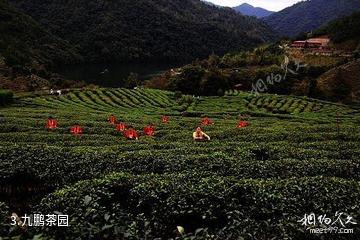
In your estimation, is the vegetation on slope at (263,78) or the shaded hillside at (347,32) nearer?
the vegetation on slope at (263,78)

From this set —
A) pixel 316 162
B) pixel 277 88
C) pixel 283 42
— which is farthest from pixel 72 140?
pixel 283 42

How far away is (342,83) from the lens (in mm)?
78250

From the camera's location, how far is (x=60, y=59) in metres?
150

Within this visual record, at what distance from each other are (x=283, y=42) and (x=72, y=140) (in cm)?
11424

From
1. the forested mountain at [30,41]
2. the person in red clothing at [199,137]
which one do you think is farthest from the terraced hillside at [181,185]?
the forested mountain at [30,41]

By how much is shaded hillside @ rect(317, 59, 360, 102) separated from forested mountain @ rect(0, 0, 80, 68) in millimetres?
84234

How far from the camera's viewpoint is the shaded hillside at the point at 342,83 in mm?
75562

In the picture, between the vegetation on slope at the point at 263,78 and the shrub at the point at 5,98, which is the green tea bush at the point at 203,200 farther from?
the vegetation on slope at the point at 263,78

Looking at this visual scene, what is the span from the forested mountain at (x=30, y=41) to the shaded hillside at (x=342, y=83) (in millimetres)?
84234

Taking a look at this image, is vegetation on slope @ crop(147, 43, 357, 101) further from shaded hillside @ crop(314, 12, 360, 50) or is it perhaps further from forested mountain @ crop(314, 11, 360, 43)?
forested mountain @ crop(314, 11, 360, 43)

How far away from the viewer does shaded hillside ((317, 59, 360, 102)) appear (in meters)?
75.6

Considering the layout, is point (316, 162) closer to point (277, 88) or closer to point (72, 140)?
point (72, 140)

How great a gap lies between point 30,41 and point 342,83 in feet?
358

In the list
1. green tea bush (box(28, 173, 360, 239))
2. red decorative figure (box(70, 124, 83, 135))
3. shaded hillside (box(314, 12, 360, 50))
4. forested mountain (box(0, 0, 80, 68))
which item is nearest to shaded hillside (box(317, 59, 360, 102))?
shaded hillside (box(314, 12, 360, 50))
